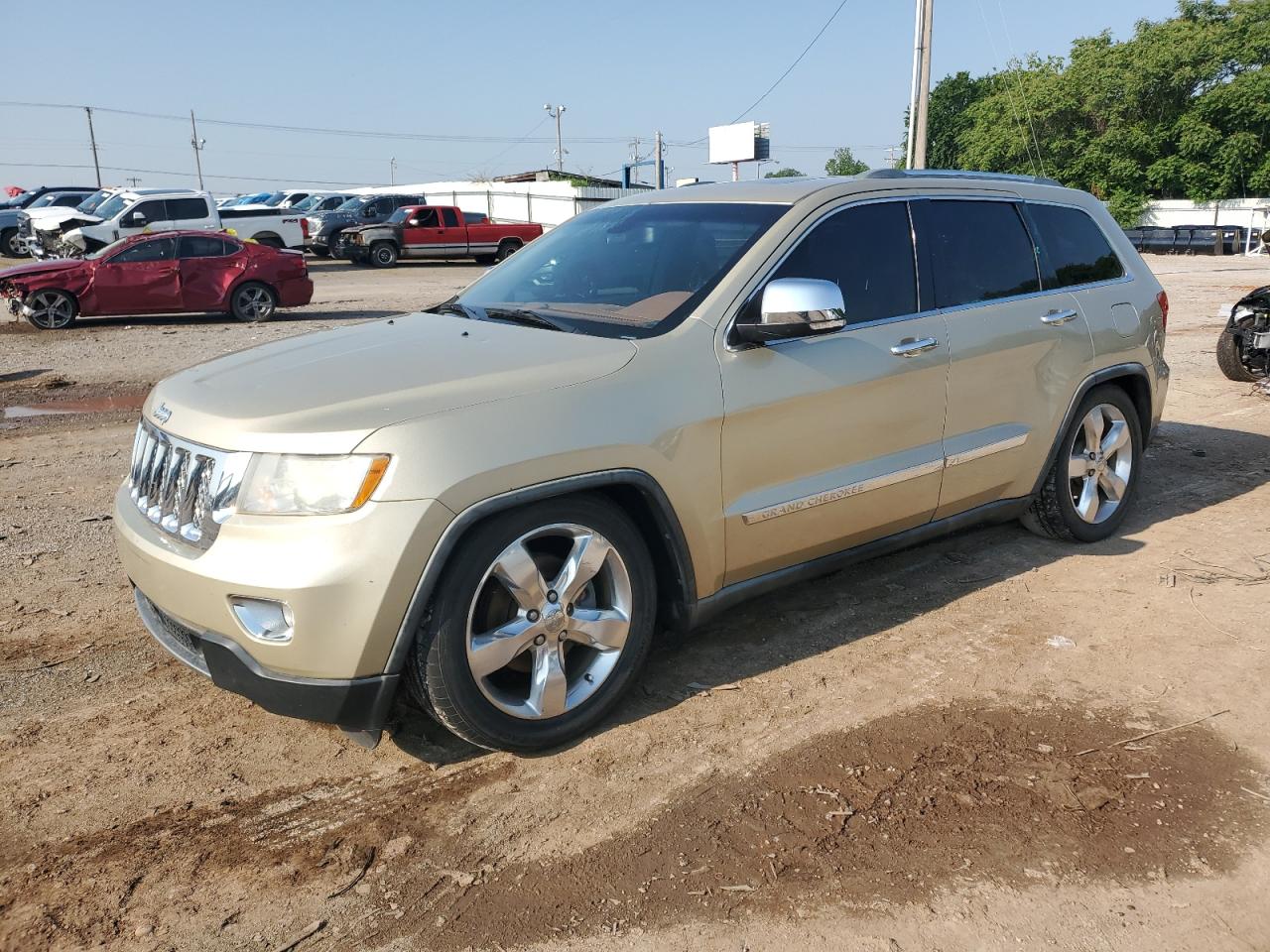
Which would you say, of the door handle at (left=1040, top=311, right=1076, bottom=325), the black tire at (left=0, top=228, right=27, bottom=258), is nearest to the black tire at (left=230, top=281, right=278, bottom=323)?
the door handle at (left=1040, top=311, right=1076, bottom=325)

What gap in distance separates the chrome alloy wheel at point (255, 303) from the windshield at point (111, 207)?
8591 mm

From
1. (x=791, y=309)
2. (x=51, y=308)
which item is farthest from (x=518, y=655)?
(x=51, y=308)

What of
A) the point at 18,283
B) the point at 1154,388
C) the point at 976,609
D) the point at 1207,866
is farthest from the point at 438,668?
the point at 18,283

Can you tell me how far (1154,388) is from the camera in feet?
18.5

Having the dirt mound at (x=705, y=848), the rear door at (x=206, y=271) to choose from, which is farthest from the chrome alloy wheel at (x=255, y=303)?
the dirt mound at (x=705, y=848)

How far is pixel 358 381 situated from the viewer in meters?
3.27

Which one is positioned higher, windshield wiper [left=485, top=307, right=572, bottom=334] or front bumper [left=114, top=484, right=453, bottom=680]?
windshield wiper [left=485, top=307, right=572, bottom=334]

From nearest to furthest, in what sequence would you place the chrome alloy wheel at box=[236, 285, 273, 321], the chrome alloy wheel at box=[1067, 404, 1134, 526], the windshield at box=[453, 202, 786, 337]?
the windshield at box=[453, 202, 786, 337] < the chrome alloy wheel at box=[1067, 404, 1134, 526] < the chrome alloy wheel at box=[236, 285, 273, 321]

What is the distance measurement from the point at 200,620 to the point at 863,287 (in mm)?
2712

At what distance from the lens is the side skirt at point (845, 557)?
3814 mm

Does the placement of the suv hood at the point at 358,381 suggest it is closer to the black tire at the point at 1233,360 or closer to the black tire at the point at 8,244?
the black tire at the point at 1233,360

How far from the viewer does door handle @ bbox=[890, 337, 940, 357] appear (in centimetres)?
425

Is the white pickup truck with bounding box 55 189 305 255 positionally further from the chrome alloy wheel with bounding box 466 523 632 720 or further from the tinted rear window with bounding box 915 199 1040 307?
the chrome alloy wheel with bounding box 466 523 632 720

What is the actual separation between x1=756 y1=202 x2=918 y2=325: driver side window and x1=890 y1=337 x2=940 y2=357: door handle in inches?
4.9
